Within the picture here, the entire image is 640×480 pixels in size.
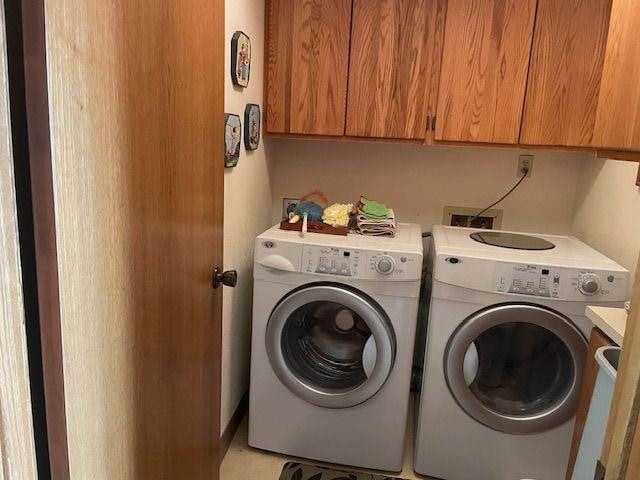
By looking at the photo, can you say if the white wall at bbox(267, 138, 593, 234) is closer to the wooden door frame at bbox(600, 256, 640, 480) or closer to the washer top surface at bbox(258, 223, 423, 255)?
the washer top surface at bbox(258, 223, 423, 255)

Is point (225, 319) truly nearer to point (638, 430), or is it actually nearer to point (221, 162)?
point (221, 162)

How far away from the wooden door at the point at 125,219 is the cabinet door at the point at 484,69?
1086mm

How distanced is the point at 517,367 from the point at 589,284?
430mm

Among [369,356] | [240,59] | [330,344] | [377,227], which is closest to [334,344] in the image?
[330,344]

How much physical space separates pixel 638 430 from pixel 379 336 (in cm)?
125

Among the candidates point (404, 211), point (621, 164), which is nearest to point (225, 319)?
point (404, 211)

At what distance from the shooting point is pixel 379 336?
1.70 metres

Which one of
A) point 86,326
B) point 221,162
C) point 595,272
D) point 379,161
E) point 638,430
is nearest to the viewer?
point 638,430

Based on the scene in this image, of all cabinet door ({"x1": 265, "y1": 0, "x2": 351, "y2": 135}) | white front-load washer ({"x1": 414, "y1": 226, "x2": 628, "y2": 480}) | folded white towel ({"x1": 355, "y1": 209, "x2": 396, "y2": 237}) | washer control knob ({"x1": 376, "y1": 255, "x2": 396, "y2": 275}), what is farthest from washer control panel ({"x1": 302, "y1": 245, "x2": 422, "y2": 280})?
cabinet door ({"x1": 265, "y1": 0, "x2": 351, "y2": 135})

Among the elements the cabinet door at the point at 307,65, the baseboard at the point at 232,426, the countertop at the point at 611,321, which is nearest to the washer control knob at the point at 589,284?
the countertop at the point at 611,321

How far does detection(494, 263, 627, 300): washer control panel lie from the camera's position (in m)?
1.54

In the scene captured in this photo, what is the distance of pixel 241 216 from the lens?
189 cm

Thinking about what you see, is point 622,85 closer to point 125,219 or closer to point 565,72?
point 565,72

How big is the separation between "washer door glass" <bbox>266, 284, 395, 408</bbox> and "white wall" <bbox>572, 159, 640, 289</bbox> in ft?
3.13
